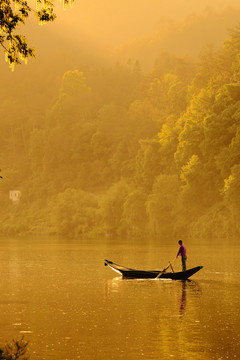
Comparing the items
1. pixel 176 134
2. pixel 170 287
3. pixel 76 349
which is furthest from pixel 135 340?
pixel 176 134

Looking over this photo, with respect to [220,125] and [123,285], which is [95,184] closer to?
[220,125]

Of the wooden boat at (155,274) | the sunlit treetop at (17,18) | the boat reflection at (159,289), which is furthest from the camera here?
the wooden boat at (155,274)

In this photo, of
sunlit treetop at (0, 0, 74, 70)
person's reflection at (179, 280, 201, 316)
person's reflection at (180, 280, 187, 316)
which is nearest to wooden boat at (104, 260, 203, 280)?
person's reflection at (179, 280, 201, 316)

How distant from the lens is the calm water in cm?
2123

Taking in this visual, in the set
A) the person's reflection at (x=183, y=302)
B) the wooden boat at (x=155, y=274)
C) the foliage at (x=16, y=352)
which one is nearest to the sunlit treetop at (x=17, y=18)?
the foliage at (x=16, y=352)

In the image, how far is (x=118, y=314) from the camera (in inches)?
1121

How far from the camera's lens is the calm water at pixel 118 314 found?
2123 centimetres

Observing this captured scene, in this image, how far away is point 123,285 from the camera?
135 feet

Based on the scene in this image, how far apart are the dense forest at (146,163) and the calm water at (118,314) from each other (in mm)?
55539

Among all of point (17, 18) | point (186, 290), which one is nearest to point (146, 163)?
point (186, 290)

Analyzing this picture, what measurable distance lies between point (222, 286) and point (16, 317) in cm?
1526

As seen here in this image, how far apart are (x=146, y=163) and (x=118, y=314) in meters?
96.7

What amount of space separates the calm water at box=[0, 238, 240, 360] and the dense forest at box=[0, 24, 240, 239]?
5554 centimetres

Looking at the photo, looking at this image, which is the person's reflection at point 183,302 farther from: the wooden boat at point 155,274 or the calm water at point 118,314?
the wooden boat at point 155,274
